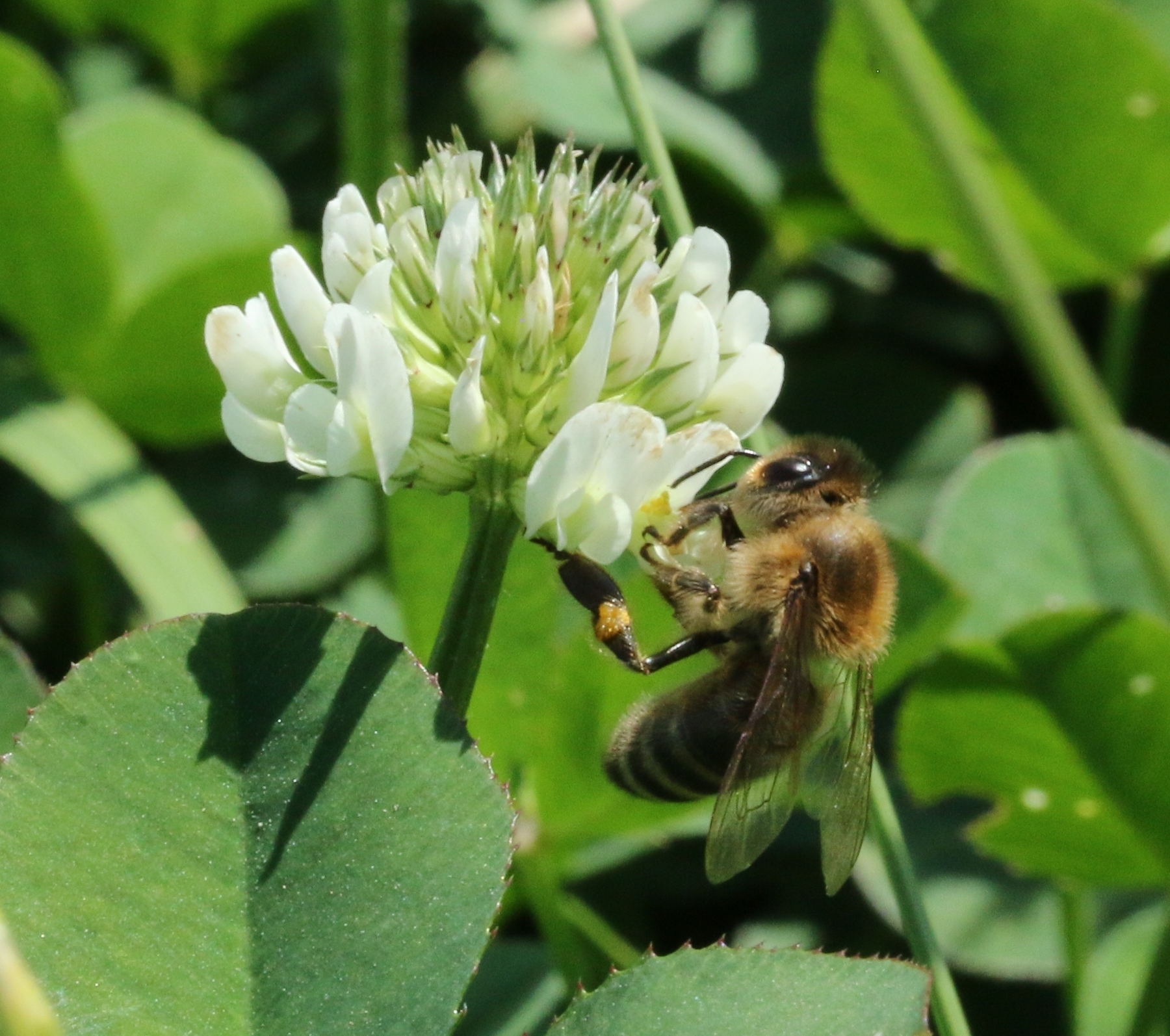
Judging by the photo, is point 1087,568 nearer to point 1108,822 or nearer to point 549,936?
point 1108,822

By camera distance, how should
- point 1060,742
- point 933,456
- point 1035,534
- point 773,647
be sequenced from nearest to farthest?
point 773,647 → point 1060,742 → point 1035,534 → point 933,456

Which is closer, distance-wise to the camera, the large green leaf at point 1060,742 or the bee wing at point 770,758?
the bee wing at point 770,758

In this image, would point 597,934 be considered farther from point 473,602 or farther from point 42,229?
point 42,229

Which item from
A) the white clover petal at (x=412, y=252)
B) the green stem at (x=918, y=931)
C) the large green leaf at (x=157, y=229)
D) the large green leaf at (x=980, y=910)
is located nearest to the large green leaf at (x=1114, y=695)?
the large green leaf at (x=980, y=910)

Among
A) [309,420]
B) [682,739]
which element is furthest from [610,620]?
[309,420]

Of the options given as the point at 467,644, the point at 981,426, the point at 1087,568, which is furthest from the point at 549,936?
the point at 981,426

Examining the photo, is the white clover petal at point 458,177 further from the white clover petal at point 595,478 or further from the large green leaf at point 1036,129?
the large green leaf at point 1036,129
